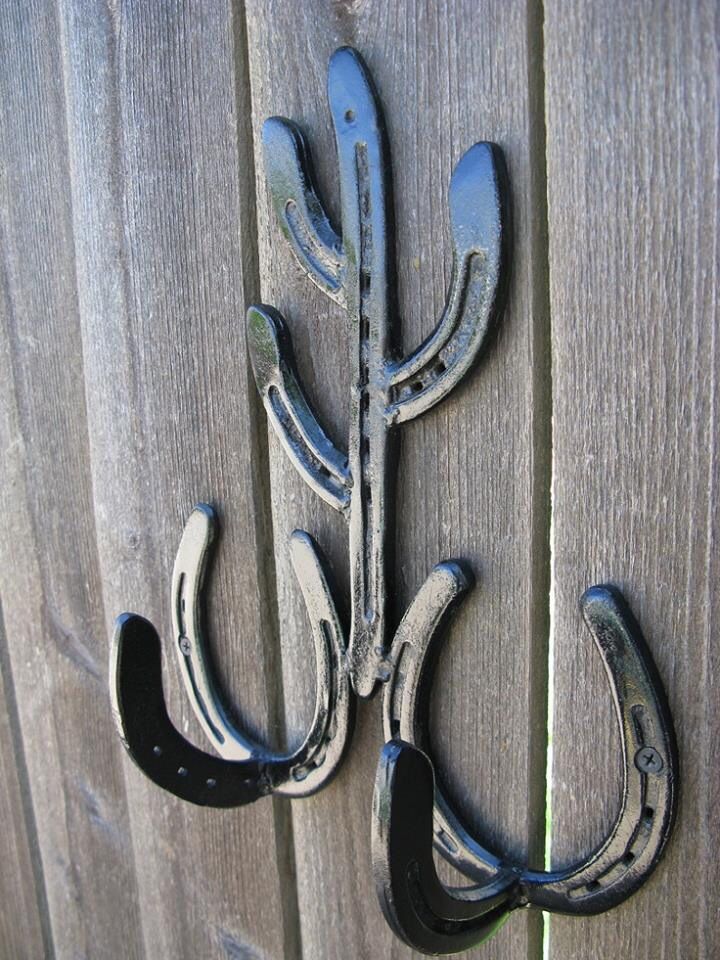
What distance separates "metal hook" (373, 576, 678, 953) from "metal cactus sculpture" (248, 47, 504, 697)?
74 mm

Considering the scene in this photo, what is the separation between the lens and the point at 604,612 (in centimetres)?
48

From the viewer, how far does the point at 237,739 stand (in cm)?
69

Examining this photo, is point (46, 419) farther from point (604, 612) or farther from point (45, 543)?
point (604, 612)

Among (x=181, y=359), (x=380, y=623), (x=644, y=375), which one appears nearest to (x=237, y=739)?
(x=380, y=623)

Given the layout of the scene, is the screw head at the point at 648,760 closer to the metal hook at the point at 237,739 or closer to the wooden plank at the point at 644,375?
the wooden plank at the point at 644,375

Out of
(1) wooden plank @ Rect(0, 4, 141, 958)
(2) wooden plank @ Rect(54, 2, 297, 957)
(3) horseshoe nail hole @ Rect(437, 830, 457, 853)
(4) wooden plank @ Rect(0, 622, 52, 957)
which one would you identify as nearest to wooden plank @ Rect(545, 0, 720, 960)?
(3) horseshoe nail hole @ Rect(437, 830, 457, 853)

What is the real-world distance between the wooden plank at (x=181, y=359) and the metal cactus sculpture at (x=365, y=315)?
0.19 feet

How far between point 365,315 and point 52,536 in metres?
0.48

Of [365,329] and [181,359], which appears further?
[181,359]

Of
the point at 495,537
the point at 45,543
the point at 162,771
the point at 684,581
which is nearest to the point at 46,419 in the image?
the point at 45,543

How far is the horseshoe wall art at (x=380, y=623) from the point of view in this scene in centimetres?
48

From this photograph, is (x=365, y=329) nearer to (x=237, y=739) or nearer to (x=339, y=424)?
(x=339, y=424)

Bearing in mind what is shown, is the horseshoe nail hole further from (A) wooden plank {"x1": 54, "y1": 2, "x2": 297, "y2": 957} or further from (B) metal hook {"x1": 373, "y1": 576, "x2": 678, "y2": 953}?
(A) wooden plank {"x1": 54, "y1": 2, "x2": 297, "y2": 957}

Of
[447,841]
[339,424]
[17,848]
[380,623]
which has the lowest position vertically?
[17,848]
